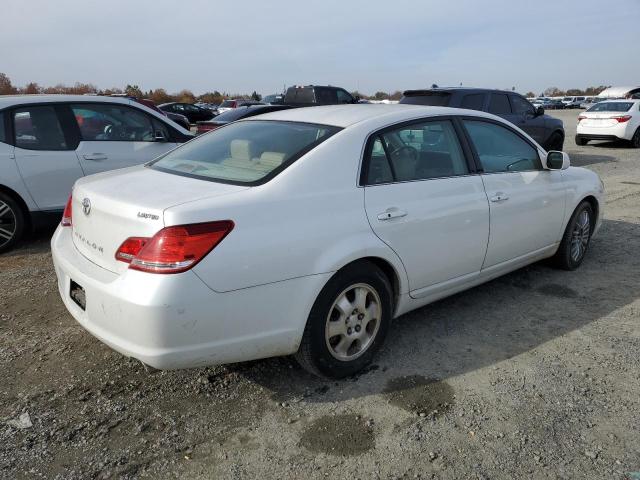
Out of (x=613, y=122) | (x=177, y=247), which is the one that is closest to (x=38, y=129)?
(x=177, y=247)

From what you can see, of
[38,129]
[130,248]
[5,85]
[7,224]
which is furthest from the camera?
[5,85]

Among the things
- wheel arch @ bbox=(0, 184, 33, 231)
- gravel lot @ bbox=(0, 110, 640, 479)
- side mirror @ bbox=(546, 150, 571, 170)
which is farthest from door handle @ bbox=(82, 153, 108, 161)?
side mirror @ bbox=(546, 150, 571, 170)

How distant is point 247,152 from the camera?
3.26 metres

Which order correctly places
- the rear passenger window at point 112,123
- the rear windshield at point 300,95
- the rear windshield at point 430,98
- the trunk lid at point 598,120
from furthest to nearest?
the rear windshield at point 300,95 < the trunk lid at point 598,120 < the rear windshield at point 430,98 < the rear passenger window at point 112,123

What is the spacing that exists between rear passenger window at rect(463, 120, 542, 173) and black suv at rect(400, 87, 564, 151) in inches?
195

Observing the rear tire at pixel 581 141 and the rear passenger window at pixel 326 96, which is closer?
the rear tire at pixel 581 141

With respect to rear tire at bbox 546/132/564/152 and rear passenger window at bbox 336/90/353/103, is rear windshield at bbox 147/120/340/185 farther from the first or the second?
rear passenger window at bbox 336/90/353/103

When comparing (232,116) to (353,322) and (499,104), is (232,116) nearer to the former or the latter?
(499,104)

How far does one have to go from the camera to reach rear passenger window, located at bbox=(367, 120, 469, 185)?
3219 mm

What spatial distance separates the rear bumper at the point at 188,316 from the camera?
7.94ft

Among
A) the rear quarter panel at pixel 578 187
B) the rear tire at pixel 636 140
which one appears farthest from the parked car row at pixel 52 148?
the rear tire at pixel 636 140

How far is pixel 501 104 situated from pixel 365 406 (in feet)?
29.2

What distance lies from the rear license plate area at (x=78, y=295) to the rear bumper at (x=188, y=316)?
39mm

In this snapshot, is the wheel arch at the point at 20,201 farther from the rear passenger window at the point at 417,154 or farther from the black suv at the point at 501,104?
the black suv at the point at 501,104
